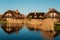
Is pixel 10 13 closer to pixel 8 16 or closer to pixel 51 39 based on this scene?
pixel 8 16

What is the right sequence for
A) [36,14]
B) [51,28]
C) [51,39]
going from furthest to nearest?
[36,14]
[51,28]
[51,39]

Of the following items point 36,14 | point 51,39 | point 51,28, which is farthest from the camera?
point 36,14

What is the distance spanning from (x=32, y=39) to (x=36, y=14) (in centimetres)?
2697

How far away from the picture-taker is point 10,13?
3541 cm

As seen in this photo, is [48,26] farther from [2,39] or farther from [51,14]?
[51,14]

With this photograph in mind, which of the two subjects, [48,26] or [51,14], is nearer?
[48,26]

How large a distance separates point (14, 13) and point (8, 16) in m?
1.24

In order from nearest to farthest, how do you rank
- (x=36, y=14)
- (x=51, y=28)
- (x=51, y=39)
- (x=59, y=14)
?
(x=51, y=39) < (x=51, y=28) < (x=59, y=14) < (x=36, y=14)

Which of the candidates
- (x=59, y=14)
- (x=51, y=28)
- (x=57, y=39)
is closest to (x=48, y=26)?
(x=51, y=28)

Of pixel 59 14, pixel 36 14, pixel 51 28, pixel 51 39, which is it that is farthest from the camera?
pixel 36 14

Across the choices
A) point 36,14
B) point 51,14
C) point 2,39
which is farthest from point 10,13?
point 2,39

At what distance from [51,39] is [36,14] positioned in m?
27.2

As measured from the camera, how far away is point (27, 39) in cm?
931

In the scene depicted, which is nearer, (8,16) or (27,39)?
(27,39)
